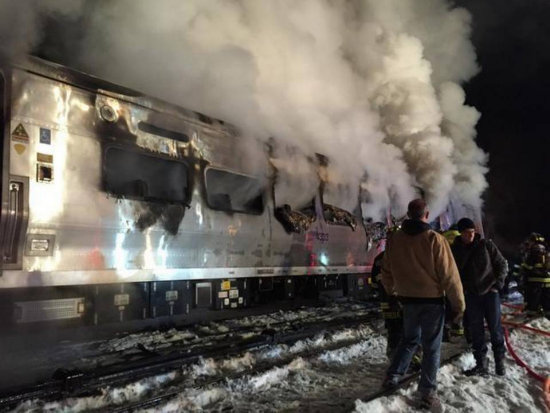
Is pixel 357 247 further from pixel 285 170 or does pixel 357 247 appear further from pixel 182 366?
pixel 182 366

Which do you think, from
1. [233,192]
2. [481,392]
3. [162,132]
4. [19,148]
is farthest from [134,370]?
[233,192]

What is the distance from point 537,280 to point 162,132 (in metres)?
6.96

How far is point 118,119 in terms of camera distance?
4.92 meters

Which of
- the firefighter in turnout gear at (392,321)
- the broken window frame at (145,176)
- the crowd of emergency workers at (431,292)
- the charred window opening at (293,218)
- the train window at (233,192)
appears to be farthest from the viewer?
the charred window opening at (293,218)

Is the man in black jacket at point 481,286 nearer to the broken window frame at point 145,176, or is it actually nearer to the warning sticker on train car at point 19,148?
the broken window frame at point 145,176

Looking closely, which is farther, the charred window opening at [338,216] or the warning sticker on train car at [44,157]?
the charred window opening at [338,216]

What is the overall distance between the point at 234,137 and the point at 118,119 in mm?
1734

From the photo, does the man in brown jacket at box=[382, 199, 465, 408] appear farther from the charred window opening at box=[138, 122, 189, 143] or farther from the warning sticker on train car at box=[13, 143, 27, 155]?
the warning sticker on train car at box=[13, 143, 27, 155]

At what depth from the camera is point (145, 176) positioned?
17.9 feet

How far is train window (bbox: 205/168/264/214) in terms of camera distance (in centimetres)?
600

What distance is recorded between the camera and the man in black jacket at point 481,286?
4234 millimetres

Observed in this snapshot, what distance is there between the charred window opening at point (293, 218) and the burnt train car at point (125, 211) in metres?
0.02

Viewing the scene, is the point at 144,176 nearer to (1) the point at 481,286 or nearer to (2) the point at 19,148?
(2) the point at 19,148

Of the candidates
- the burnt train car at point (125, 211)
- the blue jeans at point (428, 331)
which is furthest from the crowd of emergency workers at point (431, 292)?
the burnt train car at point (125, 211)
